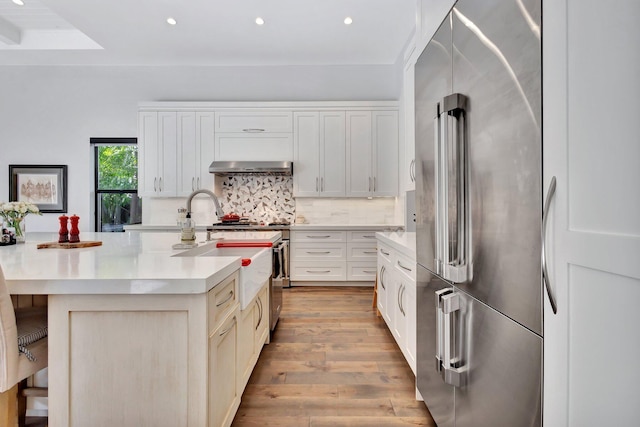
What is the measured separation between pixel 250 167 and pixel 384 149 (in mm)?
1898

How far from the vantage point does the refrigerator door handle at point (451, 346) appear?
1358 mm

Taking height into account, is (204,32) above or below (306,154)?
above

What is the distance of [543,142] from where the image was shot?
0.88 m

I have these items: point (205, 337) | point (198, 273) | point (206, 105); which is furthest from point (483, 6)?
point (206, 105)

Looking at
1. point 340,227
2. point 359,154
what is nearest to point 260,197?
point 340,227

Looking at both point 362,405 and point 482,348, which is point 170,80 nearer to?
point 362,405

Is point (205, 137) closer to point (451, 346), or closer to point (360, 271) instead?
point (360, 271)

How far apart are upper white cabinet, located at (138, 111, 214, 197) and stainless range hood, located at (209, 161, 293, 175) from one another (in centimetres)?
23

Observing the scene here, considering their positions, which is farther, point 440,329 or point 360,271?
point 360,271

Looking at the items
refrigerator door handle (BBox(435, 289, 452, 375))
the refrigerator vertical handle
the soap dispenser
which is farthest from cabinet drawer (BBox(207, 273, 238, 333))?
the refrigerator vertical handle

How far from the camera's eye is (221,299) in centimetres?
145

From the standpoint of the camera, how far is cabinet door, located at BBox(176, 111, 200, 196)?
5.07 metres

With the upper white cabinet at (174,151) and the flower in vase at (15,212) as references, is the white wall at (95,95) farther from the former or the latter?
the flower in vase at (15,212)

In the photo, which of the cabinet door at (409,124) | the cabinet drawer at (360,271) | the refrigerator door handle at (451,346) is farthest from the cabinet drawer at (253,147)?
the refrigerator door handle at (451,346)
